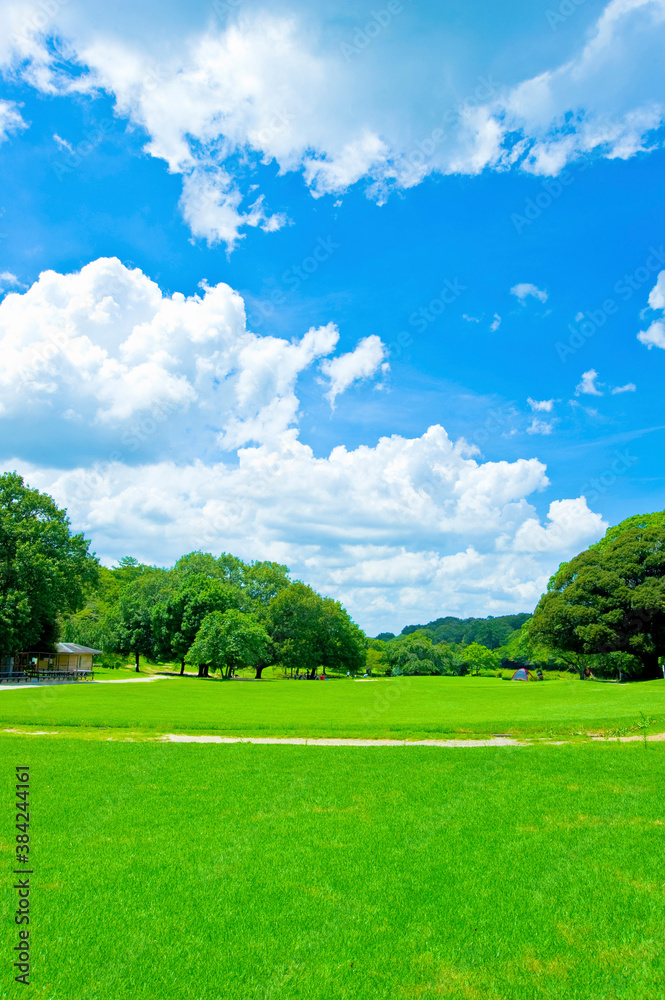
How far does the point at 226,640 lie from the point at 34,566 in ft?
71.3

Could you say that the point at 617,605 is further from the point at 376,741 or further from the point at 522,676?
the point at 376,741

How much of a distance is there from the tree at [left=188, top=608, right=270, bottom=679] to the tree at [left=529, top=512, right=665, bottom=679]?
29.7 m

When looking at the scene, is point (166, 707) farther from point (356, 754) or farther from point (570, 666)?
point (570, 666)

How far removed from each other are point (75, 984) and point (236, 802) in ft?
17.3

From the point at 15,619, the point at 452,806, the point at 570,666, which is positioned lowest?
the point at 570,666

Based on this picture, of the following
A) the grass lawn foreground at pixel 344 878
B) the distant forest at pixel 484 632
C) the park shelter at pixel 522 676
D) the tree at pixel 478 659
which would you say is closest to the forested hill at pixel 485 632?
the distant forest at pixel 484 632

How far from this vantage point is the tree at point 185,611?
66.9 metres

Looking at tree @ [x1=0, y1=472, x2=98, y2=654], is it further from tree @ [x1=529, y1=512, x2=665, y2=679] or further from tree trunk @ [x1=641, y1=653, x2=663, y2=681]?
tree trunk @ [x1=641, y1=653, x2=663, y2=681]

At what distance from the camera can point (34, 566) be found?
47656mm

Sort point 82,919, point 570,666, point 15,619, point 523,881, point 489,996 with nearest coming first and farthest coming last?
point 489,996 → point 82,919 → point 523,881 → point 15,619 → point 570,666

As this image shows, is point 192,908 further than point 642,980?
Yes

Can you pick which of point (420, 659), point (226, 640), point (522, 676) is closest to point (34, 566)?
point (226, 640)

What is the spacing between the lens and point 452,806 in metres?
9.65

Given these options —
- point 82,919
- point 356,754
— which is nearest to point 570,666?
point 356,754
